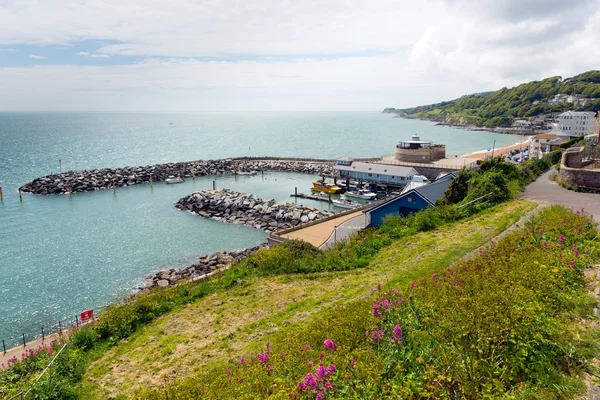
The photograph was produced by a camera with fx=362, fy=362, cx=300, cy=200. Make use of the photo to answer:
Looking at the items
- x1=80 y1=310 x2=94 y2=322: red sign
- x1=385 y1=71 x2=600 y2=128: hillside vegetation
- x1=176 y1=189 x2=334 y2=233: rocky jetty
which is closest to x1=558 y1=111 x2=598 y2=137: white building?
x1=385 y1=71 x2=600 y2=128: hillside vegetation

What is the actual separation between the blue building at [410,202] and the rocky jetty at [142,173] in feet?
116

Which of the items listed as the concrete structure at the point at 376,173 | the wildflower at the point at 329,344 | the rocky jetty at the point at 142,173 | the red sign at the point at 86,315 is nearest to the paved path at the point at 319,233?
the red sign at the point at 86,315

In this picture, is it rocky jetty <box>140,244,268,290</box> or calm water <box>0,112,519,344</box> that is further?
rocky jetty <box>140,244,268,290</box>

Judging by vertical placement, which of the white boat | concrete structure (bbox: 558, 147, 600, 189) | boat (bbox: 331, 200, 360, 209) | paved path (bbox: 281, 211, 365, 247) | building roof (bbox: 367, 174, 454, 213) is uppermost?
concrete structure (bbox: 558, 147, 600, 189)

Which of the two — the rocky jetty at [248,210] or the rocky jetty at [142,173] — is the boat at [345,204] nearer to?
the rocky jetty at [248,210]

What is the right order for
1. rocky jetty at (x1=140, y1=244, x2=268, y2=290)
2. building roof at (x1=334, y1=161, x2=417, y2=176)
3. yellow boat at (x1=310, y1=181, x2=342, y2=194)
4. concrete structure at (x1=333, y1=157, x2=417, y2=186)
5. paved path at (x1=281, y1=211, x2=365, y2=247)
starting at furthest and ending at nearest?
building roof at (x1=334, y1=161, x2=417, y2=176) → concrete structure at (x1=333, y1=157, x2=417, y2=186) → yellow boat at (x1=310, y1=181, x2=342, y2=194) → paved path at (x1=281, y1=211, x2=365, y2=247) → rocky jetty at (x1=140, y1=244, x2=268, y2=290)

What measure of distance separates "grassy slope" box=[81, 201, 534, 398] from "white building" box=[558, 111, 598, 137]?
83788 millimetres

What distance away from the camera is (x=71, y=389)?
8.05m

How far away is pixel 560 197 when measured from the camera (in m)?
16.8

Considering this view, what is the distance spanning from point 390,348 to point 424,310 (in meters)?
1.28

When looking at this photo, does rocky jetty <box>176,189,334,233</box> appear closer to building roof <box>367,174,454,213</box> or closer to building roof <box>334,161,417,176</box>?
building roof <box>367,174,454,213</box>

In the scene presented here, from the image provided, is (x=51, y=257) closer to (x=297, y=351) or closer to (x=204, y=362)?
(x=204, y=362)

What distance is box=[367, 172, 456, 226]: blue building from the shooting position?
23.3 m

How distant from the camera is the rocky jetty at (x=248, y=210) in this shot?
34125 millimetres
